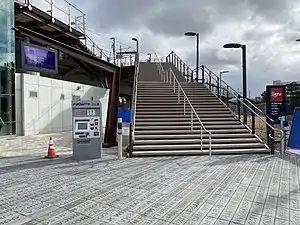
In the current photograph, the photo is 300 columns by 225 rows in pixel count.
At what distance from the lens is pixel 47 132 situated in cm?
2041

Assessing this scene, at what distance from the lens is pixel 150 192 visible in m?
5.38

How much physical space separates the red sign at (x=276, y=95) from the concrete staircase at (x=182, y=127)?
1.52 m

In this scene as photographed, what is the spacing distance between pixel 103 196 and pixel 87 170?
223 cm

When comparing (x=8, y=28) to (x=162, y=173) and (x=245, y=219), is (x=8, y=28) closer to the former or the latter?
(x=162, y=173)

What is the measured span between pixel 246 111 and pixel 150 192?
25.9 feet

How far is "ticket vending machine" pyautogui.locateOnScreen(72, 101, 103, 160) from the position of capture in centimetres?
898

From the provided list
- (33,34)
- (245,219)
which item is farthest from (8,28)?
(245,219)

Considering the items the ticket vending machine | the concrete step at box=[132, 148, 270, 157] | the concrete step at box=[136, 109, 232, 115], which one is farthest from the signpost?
the ticket vending machine

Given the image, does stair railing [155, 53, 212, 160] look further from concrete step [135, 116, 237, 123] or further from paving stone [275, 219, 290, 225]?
paving stone [275, 219, 290, 225]

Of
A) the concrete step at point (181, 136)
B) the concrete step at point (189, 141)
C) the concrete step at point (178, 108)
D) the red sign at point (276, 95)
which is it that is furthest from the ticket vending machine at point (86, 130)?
the red sign at point (276, 95)

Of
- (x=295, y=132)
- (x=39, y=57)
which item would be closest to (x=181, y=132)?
(x=295, y=132)

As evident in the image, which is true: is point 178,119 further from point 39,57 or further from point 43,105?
point 39,57

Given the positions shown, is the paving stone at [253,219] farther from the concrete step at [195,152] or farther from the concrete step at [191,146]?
the concrete step at [191,146]

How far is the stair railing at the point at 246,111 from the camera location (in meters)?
10.4
